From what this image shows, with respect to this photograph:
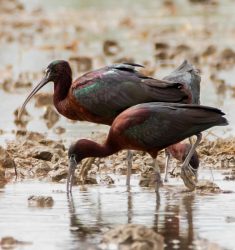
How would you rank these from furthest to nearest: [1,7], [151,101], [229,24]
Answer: [1,7], [229,24], [151,101]

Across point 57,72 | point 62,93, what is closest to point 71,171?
point 62,93

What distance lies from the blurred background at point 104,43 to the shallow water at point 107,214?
384 cm

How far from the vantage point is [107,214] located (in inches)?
416

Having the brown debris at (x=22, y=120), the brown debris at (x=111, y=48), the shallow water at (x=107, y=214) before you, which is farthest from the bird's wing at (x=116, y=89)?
the brown debris at (x=111, y=48)

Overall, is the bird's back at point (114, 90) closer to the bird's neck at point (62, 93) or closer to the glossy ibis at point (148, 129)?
the bird's neck at point (62, 93)

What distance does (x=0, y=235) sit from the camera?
31.0 feet

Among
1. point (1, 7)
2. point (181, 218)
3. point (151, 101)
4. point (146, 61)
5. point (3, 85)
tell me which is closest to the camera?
point (181, 218)

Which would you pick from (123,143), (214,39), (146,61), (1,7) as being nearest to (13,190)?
(123,143)

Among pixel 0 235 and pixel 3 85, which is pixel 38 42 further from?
pixel 0 235

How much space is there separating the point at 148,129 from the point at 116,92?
1.43 m

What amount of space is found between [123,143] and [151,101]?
1.13 meters

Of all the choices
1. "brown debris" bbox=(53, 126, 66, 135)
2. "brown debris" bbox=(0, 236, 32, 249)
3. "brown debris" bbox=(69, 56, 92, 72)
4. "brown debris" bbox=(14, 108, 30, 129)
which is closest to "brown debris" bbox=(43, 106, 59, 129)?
"brown debris" bbox=(14, 108, 30, 129)

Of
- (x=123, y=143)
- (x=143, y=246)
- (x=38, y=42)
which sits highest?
(x=38, y=42)

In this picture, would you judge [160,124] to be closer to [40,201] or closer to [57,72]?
[40,201]
